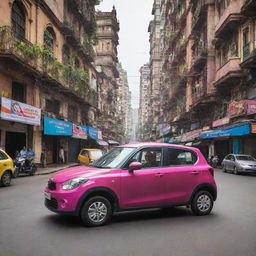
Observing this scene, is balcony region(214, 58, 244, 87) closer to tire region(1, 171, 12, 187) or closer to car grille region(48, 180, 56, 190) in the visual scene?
tire region(1, 171, 12, 187)

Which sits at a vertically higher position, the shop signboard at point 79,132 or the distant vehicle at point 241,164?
the shop signboard at point 79,132

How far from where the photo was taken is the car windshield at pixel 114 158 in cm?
669

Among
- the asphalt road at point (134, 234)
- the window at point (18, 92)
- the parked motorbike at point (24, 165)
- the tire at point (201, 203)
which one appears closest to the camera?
the asphalt road at point (134, 234)

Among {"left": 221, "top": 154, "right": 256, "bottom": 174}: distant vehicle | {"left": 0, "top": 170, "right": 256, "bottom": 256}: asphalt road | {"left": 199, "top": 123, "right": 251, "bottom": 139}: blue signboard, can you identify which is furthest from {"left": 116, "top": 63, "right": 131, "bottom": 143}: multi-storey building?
{"left": 0, "top": 170, "right": 256, "bottom": 256}: asphalt road

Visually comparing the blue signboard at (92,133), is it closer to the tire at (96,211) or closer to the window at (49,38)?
the window at (49,38)

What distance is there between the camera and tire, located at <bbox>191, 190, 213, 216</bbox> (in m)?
7.25

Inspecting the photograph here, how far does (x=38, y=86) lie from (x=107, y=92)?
4791 centimetres

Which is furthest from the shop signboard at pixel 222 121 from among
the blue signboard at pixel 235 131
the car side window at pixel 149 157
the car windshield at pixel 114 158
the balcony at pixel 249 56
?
the car windshield at pixel 114 158

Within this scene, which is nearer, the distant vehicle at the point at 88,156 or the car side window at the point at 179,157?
the car side window at the point at 179,157

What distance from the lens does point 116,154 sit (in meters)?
7.11

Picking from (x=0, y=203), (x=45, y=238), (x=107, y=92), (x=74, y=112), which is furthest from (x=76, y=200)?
(x=107, y=92)

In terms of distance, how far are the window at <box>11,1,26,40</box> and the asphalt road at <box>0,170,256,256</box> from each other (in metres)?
15.6

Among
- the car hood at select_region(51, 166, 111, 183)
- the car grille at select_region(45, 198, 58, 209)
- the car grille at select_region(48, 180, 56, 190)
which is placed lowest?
the car grille at select_region(45, 198, 58, 209)

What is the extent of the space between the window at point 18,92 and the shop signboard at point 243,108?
50.4 ft
